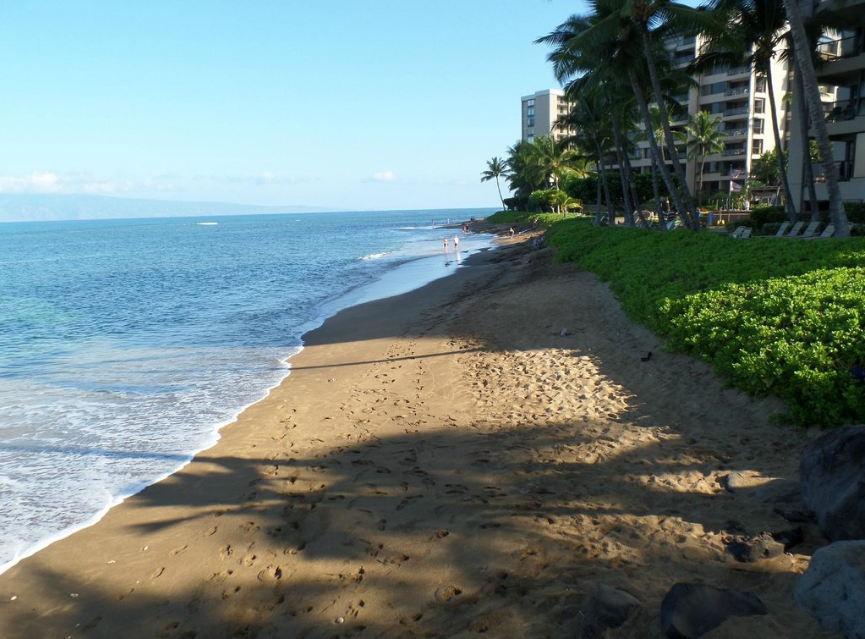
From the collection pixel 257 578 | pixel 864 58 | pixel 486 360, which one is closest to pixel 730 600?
pixel 257 578

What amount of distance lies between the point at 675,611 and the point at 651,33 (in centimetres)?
2464

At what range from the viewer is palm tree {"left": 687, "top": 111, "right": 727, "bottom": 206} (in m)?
66.2

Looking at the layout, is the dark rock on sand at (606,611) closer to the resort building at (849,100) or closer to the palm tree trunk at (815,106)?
the palm tree trunk at (815,106)

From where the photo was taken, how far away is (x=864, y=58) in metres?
26.6

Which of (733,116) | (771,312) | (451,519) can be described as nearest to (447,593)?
(451,519)

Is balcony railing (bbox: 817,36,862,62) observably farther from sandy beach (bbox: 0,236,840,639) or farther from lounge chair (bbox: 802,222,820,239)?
sandy beach (bbox: 0,236,840,639)

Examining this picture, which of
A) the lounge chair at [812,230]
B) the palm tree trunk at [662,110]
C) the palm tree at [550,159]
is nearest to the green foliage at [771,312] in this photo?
the lounge chair at [812,230]

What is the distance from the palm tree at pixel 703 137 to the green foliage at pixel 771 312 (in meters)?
57.7

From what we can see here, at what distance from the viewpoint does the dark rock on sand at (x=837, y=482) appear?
4.48m

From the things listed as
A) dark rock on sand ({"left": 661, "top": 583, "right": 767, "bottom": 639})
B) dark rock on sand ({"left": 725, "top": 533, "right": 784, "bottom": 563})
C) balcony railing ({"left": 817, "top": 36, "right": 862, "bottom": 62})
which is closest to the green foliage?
dark rock on sand ({"left": 725, "top": 533, "right": 784, "bottom": 563})

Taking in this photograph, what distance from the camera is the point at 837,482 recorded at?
4.79 m

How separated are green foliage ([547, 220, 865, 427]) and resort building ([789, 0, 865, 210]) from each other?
53.9 ft

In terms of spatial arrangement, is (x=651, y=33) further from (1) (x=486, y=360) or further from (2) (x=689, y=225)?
(1) (x=486, y=360)

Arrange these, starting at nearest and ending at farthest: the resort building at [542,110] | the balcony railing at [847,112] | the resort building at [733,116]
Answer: the balcony railing at [847,112] < the resort building at [733,116] < the resort building at [542,110]
